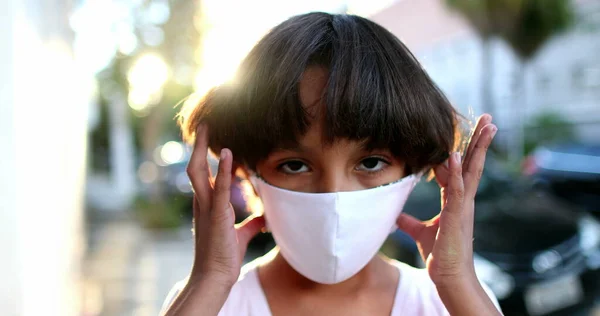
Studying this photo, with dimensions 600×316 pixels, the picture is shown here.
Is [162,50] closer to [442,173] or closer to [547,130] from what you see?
[442,173]

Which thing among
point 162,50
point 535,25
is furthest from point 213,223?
point 535,25

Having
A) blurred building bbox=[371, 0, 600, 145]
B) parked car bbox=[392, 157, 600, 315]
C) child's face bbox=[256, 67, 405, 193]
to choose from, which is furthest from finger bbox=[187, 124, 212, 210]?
blurred building bbox=[371, 0, 600, 145]

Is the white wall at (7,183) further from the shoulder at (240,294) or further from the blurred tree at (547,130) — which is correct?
the blurred tree at (547,130)

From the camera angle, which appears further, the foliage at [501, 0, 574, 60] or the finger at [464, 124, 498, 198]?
the foliage at [501, 0, 574, 60]

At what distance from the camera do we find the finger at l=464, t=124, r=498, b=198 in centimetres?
94

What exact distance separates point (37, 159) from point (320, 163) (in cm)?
178

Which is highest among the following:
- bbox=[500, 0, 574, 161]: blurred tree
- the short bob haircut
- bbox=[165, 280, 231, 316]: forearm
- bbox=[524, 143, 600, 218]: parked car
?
the short bob haircut

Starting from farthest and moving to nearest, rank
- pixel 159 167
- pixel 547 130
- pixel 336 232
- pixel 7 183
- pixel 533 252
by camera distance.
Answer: pixel 547 130, pixel 159 167, pixel 533 252, pixel 7 183, pixel 336 232

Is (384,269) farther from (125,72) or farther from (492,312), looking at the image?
(125,72)

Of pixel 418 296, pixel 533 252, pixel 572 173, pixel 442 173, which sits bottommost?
pixel 572 173

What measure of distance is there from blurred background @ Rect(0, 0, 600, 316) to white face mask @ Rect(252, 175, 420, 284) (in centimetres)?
30

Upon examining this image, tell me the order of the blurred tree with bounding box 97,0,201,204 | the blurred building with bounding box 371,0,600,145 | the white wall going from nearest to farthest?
the white wall
the blurred tree with bounding box 97,0,201,204
the blurred building with bounding box 371,0,600,145

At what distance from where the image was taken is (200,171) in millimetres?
971

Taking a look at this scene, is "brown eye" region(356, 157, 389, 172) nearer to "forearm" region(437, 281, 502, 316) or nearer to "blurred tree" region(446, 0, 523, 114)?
"forearm" region(437, 281, 502, 316)
